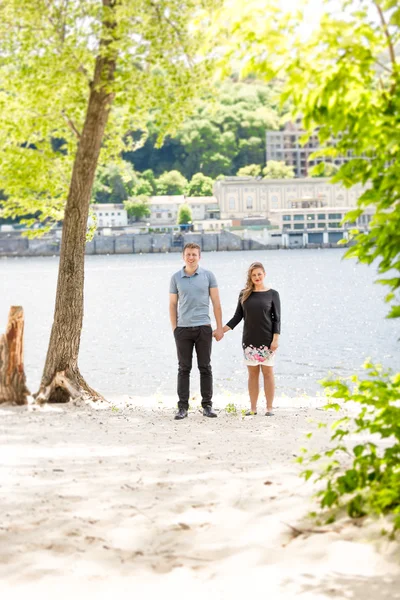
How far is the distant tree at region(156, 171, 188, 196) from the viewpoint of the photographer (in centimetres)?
19512

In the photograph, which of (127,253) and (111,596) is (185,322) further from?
(127,253)

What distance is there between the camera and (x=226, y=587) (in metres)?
3.51

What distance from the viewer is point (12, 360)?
974 centimetres

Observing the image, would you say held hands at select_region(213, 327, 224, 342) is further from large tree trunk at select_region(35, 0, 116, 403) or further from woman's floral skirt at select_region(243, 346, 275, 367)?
large tree trunk at select_region(35, 0, 116, 403)

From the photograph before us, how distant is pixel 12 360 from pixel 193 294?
2559 mm

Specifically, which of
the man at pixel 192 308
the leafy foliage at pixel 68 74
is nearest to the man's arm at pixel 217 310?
the man at pixel 192 308

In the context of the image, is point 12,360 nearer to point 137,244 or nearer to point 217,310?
point 217,310

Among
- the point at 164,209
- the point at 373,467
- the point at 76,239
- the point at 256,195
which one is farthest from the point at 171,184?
the point at 373,467

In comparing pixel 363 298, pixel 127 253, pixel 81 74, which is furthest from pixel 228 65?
pixel 127 253

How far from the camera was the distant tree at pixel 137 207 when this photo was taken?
176 metres

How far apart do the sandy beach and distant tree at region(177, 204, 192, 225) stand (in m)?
172

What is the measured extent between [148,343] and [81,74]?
30.1 meters

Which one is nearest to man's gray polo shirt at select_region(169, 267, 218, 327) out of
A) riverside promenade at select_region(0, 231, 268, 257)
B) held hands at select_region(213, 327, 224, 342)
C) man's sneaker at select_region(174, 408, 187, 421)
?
held hands at select_region(213, 327, 224, 342)

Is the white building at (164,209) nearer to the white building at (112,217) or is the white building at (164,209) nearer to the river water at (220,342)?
the white building at (112,217)
